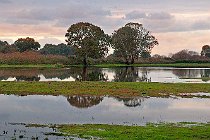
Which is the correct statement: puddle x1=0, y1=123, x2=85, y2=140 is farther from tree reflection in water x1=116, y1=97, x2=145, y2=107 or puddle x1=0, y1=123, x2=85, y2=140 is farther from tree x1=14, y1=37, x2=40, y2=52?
tree x1=14, y1=37, x2=40, y2=52

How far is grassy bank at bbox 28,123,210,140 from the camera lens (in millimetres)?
20062

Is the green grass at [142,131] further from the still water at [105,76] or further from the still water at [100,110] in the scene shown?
the still water at [105,76]

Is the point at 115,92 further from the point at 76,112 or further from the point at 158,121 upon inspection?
the point at 158,121

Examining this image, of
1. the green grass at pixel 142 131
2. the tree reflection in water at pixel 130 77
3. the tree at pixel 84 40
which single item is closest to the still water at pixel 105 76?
the tree reflection in water at pixel 130 77

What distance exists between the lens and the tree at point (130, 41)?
139125mm

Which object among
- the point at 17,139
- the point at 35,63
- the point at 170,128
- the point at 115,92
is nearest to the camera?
the point at 17,139

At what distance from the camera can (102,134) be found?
2070cm

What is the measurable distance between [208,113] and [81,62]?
3969 inches

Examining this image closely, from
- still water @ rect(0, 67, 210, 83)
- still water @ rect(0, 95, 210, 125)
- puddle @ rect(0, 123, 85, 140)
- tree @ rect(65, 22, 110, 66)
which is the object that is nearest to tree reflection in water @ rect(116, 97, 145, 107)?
still water @ rect(0, 95, 210, 125)

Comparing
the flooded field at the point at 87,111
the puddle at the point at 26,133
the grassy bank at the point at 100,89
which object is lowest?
the puddle at the point at 26,133

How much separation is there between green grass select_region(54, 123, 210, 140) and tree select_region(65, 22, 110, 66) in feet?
342

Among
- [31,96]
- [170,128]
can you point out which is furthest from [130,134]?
[31,96]

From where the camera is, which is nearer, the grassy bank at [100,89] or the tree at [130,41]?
the grassy bank at [100,89]

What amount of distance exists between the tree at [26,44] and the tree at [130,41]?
194 ft
